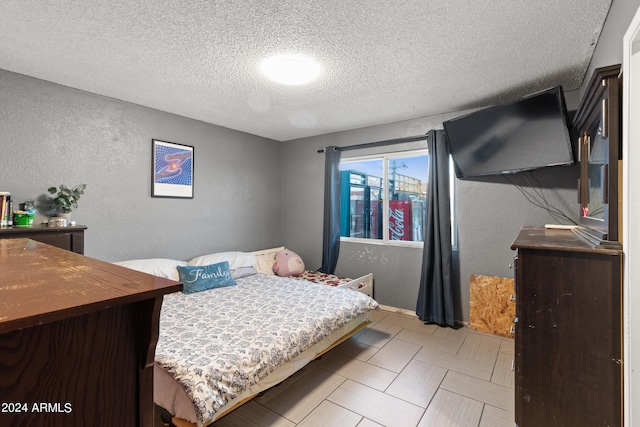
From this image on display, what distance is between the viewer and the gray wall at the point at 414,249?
115 inches

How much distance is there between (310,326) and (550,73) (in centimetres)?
277

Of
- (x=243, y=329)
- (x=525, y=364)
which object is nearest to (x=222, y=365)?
(x=243, y=329)

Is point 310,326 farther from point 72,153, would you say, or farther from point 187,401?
point 72,153

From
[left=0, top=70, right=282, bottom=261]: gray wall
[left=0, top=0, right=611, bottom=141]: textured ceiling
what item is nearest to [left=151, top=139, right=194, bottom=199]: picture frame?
[left=0, top=70, right=282, bottom=261]: gray wall

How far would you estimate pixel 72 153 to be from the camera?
2.70 metres

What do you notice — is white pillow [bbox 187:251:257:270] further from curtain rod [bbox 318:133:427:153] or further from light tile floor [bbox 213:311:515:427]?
curtain rod [bbox 318:133:427:153]

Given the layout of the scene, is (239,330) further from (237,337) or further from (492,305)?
(492,305)

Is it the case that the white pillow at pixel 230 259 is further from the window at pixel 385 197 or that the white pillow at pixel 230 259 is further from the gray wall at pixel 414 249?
the window at pixel 385 197

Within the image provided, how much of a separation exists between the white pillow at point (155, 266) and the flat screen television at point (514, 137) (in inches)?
122

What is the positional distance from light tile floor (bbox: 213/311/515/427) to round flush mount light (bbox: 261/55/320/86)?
2366 mm

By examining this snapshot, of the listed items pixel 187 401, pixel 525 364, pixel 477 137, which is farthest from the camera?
pixel 477 137

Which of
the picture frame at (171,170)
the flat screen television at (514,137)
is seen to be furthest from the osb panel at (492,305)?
the picture frame at (171,170)

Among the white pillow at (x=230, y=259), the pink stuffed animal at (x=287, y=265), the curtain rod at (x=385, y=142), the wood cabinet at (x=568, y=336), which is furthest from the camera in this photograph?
the pink stuffed animal at (x=287, y=265)

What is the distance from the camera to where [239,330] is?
210cm
